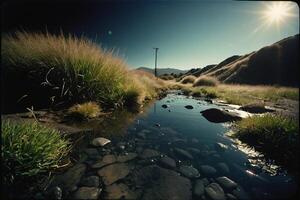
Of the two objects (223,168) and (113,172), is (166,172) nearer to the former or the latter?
(113,172)

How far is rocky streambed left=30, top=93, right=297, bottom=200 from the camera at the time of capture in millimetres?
1761

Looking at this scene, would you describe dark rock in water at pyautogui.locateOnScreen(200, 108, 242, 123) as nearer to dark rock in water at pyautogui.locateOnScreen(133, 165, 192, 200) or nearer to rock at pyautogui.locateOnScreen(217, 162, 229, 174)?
rock at pyautogui.locateOnScreen(217, 162, 229, 174)

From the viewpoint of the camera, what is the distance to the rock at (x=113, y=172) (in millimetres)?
1944

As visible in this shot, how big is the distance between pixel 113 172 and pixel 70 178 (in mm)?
461

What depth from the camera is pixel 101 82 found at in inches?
201

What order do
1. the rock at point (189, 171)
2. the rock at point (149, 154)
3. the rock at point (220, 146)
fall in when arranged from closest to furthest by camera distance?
the rock at point (189, 171)
the rock at point (149, 154)
the rock at point (220, 146)

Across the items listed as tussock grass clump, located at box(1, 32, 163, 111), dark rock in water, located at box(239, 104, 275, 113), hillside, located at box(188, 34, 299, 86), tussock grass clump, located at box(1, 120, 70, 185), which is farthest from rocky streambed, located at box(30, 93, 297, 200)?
hillside, located at box(188, 34, 299, 86)

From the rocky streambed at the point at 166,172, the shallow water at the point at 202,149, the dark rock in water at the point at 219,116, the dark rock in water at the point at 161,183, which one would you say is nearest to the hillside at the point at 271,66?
the dark rock in water at the point at 219,116

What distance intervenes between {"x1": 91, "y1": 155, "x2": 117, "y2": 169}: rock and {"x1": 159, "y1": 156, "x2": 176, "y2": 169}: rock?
0.64 metres

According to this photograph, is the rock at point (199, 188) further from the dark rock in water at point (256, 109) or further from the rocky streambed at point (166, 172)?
the dark rock in water at point (256, 109)

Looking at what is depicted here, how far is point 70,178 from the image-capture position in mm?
1888

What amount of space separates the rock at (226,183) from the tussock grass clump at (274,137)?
3.33 ft

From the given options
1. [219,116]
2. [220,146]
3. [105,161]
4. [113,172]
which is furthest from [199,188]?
[219,116]

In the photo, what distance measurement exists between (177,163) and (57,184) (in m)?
A: 1.44
